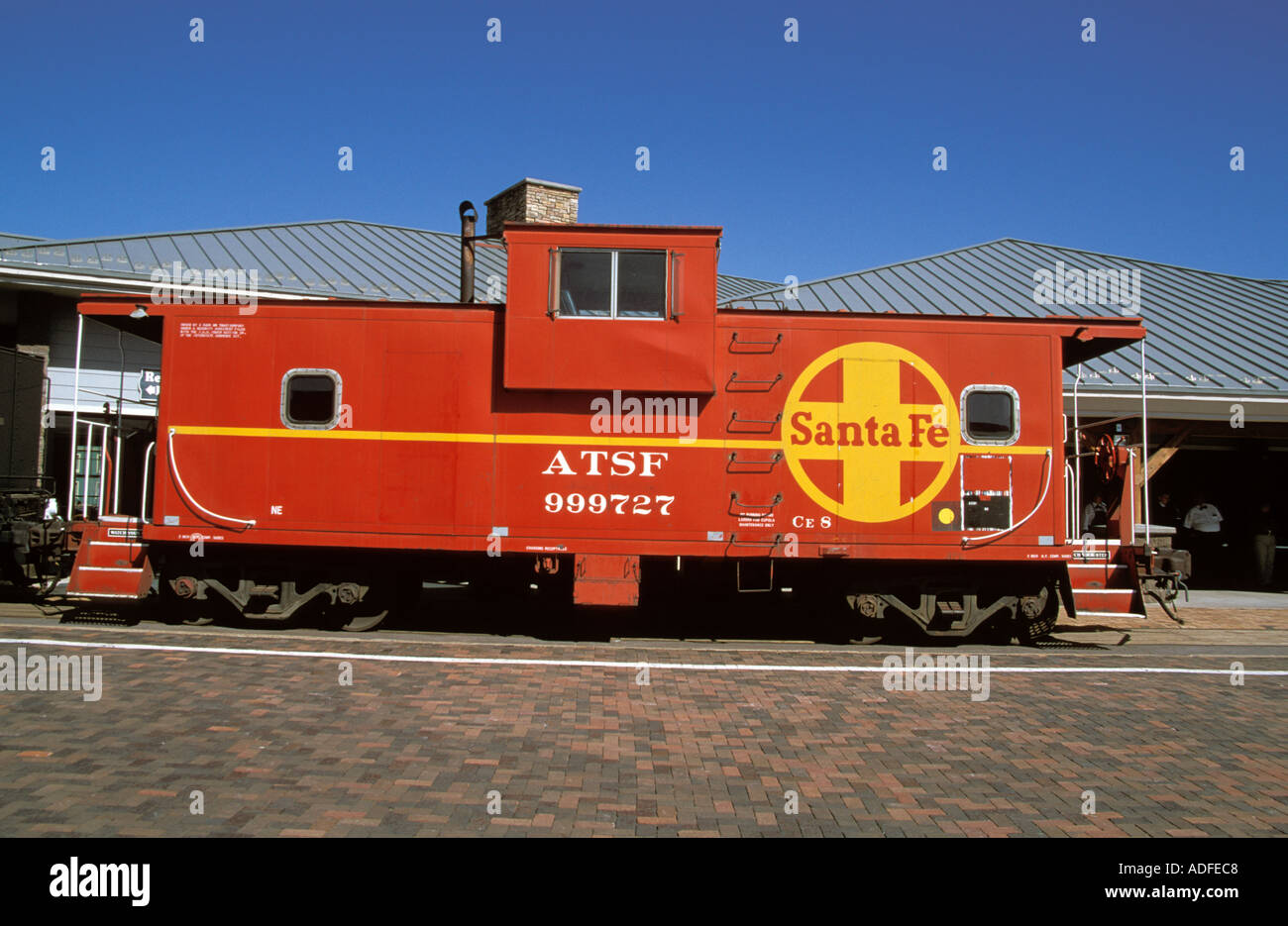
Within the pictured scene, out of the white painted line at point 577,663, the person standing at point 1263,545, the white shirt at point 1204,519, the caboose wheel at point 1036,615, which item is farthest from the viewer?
the white shirt at point 1204,519

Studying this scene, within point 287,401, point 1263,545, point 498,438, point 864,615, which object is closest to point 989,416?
point 864,615

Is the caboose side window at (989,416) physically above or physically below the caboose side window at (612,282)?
below

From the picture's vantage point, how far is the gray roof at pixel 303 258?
1544 centimetres

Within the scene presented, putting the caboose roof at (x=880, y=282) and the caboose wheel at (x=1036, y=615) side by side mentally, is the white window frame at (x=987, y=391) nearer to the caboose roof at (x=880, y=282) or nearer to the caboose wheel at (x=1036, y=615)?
the caboose wheel at (x=1036, y=615)

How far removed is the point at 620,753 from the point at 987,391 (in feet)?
20.9

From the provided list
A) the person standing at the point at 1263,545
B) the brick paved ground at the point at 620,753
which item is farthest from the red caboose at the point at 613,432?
the person standing at the point at 1263,545

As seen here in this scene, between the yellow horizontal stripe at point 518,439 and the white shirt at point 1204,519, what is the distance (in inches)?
375

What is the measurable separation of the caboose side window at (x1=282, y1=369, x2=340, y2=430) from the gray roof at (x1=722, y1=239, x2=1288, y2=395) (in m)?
7.06

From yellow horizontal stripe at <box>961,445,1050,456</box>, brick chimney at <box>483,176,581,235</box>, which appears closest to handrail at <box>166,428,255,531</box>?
yellow horizontal stripe at <box>961,445,1050,456</box>

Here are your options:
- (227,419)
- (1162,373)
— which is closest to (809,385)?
(227,419)

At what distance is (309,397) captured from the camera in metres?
10.1
